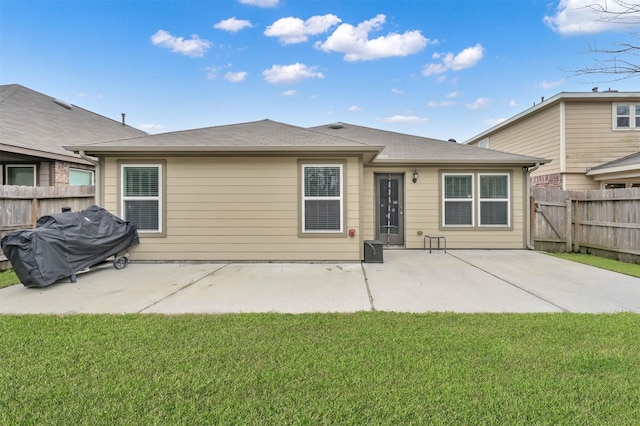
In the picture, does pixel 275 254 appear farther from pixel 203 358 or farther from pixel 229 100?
pixel 229 100

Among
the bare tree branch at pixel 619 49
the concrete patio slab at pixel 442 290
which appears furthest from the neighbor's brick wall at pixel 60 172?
the bare tree branch at pixel 619 49

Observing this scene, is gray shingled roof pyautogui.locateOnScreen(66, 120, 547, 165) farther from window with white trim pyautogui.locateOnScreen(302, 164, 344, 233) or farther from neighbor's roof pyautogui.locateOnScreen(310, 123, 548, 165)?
window with white trim pyautogui.locateOnScreen(302, 164, 344, 233)

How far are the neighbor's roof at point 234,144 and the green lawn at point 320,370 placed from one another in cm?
403

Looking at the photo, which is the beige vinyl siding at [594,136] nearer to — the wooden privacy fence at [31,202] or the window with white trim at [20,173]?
the wooden privacy fence at [31,202]

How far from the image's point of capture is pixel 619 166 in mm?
9883

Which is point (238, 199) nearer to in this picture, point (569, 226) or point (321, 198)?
point (321, 198)

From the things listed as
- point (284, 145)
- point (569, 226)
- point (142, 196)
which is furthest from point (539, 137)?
point (142, 196)

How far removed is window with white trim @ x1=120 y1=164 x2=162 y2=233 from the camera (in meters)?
7.13

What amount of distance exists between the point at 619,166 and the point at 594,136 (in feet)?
5.85

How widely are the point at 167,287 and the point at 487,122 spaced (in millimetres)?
19365

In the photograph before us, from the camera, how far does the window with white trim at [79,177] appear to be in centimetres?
931

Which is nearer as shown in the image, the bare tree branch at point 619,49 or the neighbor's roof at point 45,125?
the bare tree branch at point 619,49

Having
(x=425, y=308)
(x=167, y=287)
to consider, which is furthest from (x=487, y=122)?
(x=167, y=287)

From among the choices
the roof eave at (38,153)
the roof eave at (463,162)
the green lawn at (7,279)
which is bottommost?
the green lawn at (7,279)
